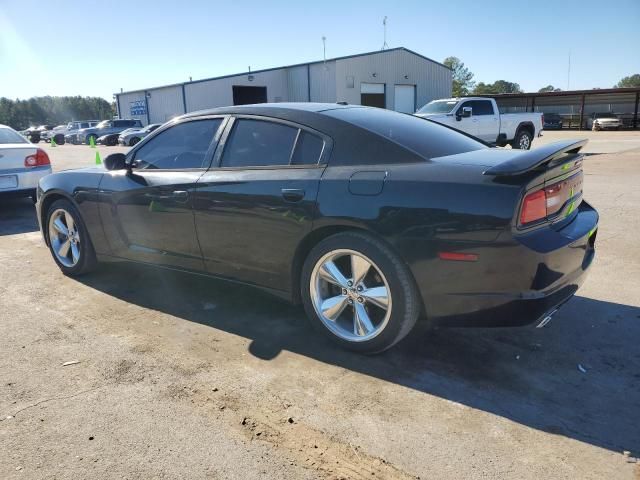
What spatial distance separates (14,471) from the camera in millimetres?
2283

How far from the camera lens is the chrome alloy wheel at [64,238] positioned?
15.9ft

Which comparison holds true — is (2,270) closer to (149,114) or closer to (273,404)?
(273,404)

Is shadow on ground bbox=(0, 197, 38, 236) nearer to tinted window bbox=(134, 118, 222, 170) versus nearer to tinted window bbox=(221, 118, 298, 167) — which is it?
tinted window bbox=(134, 118, 222, 170)

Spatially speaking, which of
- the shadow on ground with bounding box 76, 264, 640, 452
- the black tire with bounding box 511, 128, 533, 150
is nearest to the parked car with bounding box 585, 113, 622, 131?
the black tire with bounding box 511, 128, 533, 150

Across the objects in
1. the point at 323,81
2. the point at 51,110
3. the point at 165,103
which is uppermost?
the point at 51,110

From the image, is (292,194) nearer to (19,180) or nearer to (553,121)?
(19,180)

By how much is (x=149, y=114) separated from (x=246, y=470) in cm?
4453

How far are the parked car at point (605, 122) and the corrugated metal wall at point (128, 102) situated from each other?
3517cm

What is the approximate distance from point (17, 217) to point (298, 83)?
1127 inches

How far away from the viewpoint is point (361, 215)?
119 inches

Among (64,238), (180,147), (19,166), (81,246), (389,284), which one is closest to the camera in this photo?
(389,284)

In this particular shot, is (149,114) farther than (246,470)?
Yes

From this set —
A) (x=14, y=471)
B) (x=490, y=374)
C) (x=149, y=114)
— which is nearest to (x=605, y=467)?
(x=490, y=374)

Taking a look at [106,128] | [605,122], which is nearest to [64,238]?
[106,128]
